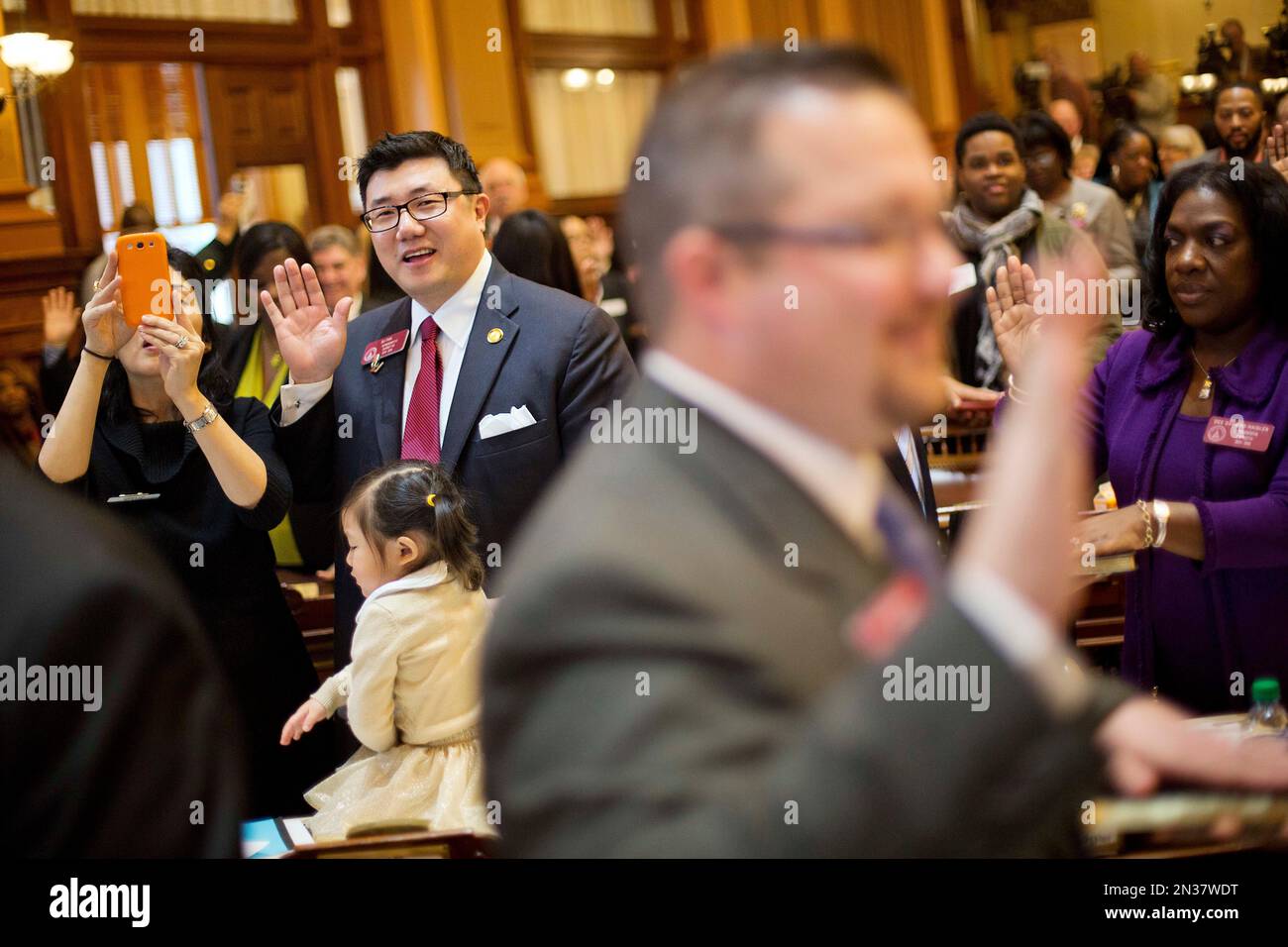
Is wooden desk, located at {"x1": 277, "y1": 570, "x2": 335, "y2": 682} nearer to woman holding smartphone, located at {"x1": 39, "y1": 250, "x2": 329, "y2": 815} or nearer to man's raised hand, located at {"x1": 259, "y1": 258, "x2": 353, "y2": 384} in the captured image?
woman holding smartphone, located at {"x1": 39, "y1": 250, "x2": 329, "y2": 815}

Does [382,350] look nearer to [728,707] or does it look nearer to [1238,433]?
[1238,433]

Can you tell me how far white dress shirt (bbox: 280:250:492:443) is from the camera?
2535 mm

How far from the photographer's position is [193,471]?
99.9 inches

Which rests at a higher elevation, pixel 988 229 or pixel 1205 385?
pixel 988 229

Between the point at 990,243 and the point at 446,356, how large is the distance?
209cm

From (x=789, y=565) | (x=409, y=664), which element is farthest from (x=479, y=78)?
(x=789, y=565)

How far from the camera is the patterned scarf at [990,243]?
396 cm

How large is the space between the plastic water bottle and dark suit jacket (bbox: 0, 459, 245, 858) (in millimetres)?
1467

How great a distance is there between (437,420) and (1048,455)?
71.2 inches

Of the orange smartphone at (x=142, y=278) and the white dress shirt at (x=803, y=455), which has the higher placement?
the orange smartphone at (x=142, y=278)

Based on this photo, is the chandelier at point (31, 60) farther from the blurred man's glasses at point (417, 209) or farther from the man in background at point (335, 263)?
the blurred man's glasses at point (417, 209)

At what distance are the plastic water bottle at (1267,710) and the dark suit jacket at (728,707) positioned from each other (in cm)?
116

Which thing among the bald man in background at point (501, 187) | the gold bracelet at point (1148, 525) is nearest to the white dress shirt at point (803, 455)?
the gold bracelet at point (1148, 525)

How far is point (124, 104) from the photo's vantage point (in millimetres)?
7242
